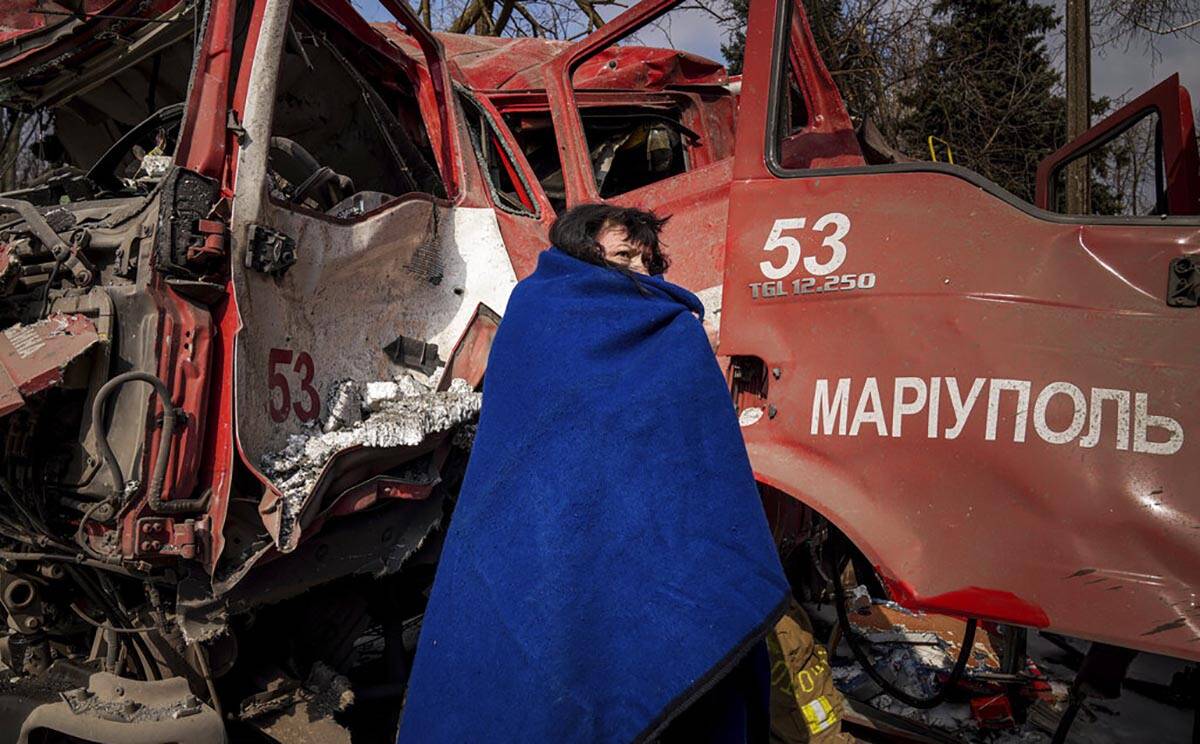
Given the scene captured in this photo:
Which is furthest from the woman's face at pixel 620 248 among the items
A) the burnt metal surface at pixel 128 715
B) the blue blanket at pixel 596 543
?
the burnt metal surface at pixel 128 715

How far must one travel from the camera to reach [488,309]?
324cm

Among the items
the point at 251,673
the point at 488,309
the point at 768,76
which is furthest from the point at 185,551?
the point at 768,76

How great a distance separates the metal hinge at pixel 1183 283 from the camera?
6.50ft

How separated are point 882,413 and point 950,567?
0.44 meters

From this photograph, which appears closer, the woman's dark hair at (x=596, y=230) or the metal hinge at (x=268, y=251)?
the woman's dark hair at (x=596, y=230)

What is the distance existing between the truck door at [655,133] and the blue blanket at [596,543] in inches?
58.6

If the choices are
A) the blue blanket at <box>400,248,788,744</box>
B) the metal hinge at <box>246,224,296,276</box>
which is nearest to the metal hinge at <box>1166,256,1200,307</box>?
the blue blanket at <box>400,248,788,744</box>

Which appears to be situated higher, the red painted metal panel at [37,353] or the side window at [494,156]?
the side window at [494,156]

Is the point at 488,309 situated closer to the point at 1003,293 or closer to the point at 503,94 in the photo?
the point at 503,94

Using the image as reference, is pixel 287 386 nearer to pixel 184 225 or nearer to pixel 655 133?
pixel 184 225

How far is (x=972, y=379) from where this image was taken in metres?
2.24

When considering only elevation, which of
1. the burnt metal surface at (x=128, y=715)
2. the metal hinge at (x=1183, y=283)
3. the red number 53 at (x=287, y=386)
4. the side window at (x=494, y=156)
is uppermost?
the side window at (x=494, y=156)

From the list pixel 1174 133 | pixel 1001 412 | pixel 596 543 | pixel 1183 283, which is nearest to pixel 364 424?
pixel 596 543

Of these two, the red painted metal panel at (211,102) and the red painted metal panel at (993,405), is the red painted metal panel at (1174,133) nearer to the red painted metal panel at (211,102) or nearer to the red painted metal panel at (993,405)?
the red painted metal panel at (993,405)
